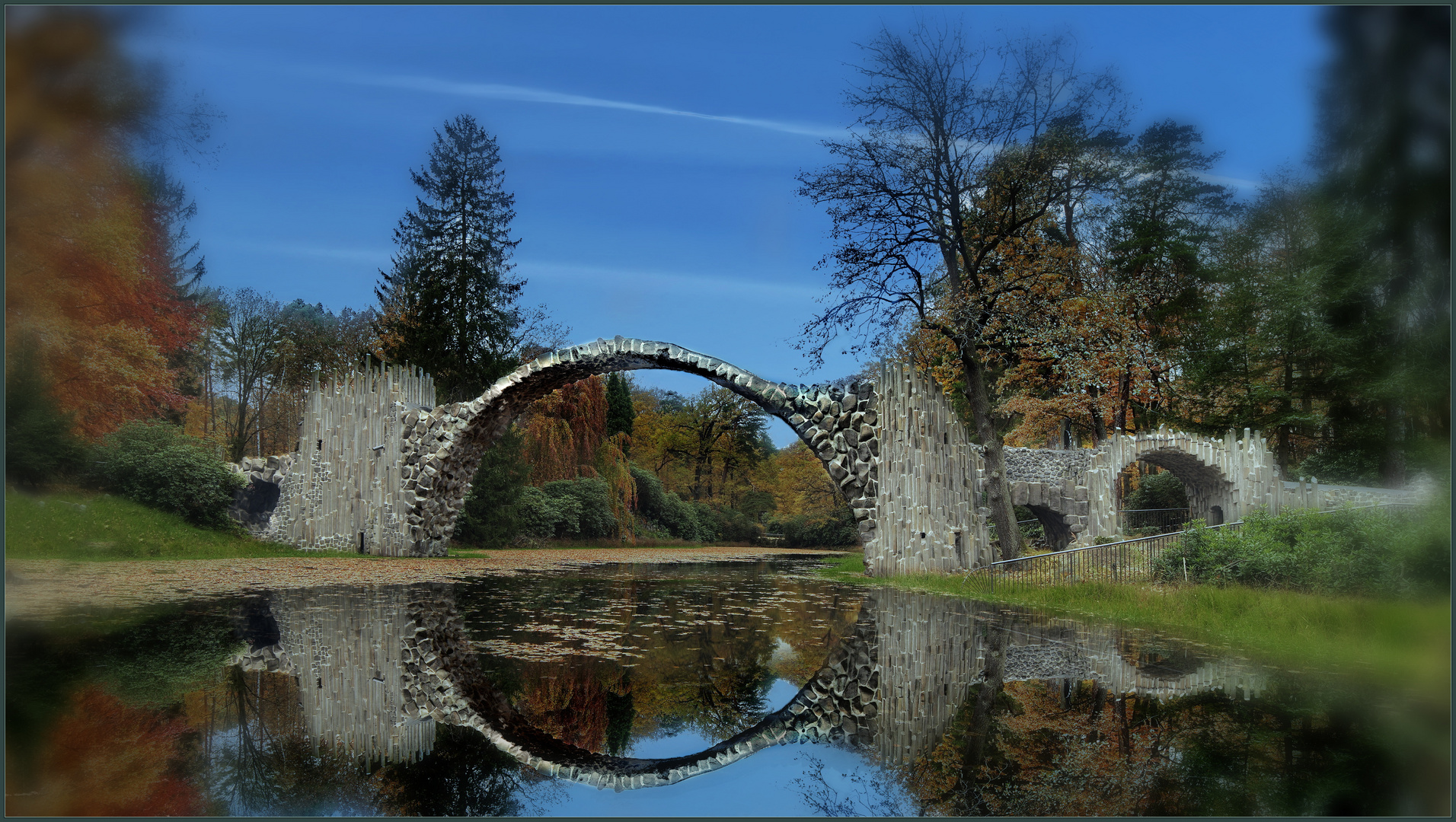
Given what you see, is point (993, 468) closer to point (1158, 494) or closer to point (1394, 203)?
point (1394, 203)

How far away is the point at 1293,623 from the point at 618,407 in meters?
31.3

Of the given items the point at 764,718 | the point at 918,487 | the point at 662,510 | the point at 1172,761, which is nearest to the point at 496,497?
the point at 662,510

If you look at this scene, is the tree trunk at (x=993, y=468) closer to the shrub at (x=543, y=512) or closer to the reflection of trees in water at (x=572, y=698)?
the reflection of trees in water at (x=572, y=698)

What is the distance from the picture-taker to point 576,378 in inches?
619

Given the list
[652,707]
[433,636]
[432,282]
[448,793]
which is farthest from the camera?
[432,282]

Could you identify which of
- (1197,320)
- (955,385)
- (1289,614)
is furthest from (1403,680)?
(955,385)

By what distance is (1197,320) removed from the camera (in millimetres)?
21016

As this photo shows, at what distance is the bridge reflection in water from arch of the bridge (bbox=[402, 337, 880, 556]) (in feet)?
15.5

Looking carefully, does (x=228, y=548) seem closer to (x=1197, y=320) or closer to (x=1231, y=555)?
(x=1231, y=555)

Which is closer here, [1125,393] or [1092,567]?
[1092,567]

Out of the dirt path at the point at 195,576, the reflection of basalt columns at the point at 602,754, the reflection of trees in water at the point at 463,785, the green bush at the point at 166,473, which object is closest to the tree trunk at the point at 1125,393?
the dirt path at the point at 195,576

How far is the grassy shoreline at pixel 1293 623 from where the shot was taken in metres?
5.53

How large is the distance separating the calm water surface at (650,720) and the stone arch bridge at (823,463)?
17.4 ft

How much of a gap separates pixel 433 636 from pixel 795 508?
29.7 meters
